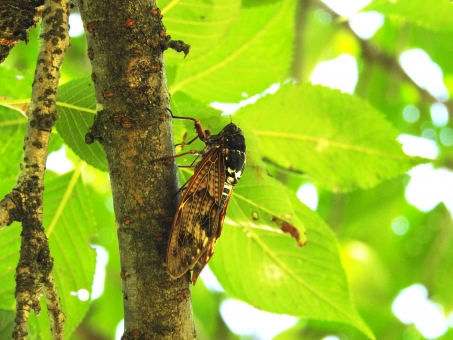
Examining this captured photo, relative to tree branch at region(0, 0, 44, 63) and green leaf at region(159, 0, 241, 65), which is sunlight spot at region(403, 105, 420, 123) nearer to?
green leaf at region(159, 0, 241, 65)

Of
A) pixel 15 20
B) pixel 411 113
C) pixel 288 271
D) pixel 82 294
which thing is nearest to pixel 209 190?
pixel 288 271

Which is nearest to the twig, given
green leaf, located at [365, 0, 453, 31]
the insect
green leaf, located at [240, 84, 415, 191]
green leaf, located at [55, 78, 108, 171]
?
green leaf, located at [55, 78, 108, 171]

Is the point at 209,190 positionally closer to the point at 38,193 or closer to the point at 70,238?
the point at 70,238

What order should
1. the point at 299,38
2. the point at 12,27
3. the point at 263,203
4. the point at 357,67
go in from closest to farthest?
the point at 12,27 → the point at 263,203 → the point at 299,38 → the point at 357,67

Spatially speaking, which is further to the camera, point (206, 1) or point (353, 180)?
point (353, 180)

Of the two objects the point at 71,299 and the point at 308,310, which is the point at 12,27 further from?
the point at 308,310

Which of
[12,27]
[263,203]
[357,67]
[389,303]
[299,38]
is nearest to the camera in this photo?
[12,27]

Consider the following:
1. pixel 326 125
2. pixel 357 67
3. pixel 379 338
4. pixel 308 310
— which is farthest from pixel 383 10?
pixel 357 67
